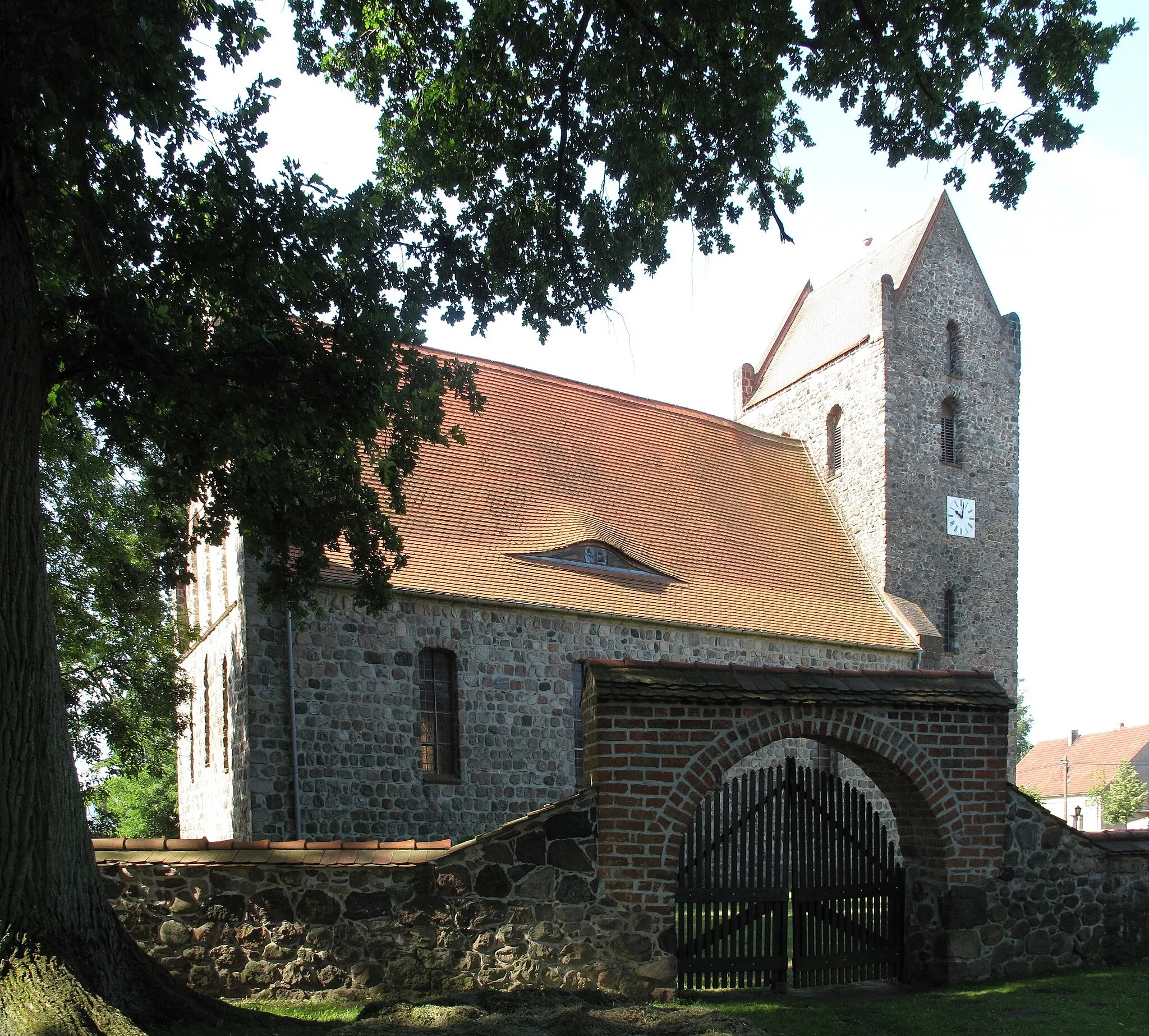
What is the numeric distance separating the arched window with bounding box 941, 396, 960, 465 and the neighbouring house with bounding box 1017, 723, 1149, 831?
42.4m

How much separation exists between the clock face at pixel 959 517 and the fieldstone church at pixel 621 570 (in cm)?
9

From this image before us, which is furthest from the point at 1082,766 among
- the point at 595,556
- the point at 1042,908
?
the point at 1042,908

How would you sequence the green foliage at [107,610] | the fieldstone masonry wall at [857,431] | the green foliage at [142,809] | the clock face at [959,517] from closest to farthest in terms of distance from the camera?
the green foliage at [107,610], the fieldstone masonry wall at [857,431], the clock face at [959,517], the green foliage at [142,809]

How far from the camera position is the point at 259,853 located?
25.8 ft

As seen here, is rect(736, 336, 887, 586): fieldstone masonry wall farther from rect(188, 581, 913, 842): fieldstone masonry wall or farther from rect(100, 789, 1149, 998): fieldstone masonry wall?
rect(100, 789, 1149, 998): fieldstone masonry wall

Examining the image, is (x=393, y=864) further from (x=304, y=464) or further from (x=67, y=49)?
(x=67, y=49)

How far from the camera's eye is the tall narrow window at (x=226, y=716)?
1603 cm

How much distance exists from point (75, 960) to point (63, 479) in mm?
10455

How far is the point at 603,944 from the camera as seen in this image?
8.02 meters

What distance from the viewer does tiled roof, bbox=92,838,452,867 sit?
7789 mm

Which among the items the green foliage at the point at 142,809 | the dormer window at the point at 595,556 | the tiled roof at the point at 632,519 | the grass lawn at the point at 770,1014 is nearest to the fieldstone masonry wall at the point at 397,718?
the tiled roof at the point at 632,519

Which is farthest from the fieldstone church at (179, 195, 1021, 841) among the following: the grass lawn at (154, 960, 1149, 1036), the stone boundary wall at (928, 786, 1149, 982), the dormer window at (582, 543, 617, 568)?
the stone boundary wall at (928, 786, 1149, 982)

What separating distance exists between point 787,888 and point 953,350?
19473 millimetres

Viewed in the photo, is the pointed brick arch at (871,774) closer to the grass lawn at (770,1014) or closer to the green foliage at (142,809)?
the grass lawn at (770,1014)
